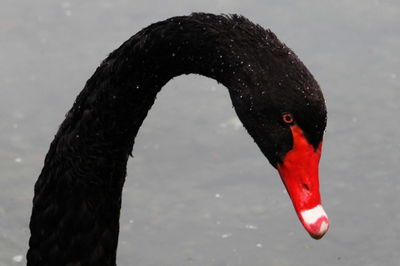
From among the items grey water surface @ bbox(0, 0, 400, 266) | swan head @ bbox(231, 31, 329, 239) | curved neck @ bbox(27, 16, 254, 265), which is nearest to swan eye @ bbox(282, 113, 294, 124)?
swan head @ bbox(231, 31, 329, 239)

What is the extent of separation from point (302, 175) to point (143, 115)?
506 millimetres

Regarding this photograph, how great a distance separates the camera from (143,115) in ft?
9.11

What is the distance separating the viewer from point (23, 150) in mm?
4449

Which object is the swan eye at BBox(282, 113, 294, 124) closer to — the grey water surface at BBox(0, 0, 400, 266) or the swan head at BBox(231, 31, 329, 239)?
the swan head at BBox(231, 31, 329, 239)

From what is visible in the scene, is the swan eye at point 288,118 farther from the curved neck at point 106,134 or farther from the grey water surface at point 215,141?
the grey water surface at point 215,141

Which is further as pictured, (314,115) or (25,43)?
(25,43)

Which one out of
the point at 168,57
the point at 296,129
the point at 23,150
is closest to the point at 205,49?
the point at 168,57

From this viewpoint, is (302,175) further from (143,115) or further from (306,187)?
(143,115)

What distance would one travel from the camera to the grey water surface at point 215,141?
13.4 ft

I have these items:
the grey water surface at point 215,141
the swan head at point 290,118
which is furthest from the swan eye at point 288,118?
the grey water surface at point 215,141

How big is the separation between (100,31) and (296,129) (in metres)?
2.79

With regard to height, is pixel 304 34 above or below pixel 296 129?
above

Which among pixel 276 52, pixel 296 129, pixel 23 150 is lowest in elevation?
pixel 296 129

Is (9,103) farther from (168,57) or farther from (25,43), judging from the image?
(168,57)
